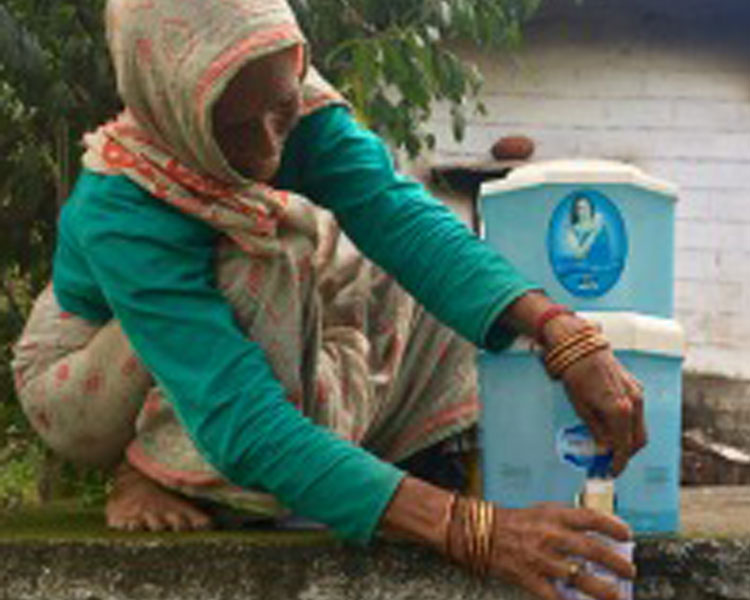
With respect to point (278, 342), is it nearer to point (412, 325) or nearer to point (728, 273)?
point (412, 325)

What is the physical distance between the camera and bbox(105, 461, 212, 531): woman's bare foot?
7.34ft

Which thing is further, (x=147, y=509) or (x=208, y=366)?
(x=147, y=509)

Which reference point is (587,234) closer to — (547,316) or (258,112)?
(547,316)

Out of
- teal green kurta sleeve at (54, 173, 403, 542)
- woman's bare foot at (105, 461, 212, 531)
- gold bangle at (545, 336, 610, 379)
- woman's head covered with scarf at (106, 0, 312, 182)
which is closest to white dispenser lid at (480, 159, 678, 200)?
gold bangle at (545, 336, 610, 379)

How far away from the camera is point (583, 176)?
222cm

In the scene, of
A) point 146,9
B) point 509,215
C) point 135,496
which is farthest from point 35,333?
point 509,215

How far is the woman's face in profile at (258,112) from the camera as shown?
1.95 metres

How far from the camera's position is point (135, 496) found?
7.52 ft

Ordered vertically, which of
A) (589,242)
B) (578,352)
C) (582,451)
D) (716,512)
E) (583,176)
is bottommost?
(716,512)

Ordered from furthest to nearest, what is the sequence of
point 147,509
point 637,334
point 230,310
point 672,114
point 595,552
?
point 672,114 → point 147,509 → point 637,334 → point 230,310 → point 595,552

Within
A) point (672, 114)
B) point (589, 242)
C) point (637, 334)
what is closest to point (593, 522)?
point (637, 334)

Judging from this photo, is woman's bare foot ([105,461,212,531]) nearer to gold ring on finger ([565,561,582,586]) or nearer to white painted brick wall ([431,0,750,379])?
gold ring on finger ([565,561,582,586])

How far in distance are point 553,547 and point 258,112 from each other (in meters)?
0.78

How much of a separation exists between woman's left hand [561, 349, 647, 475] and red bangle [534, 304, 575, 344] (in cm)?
9
